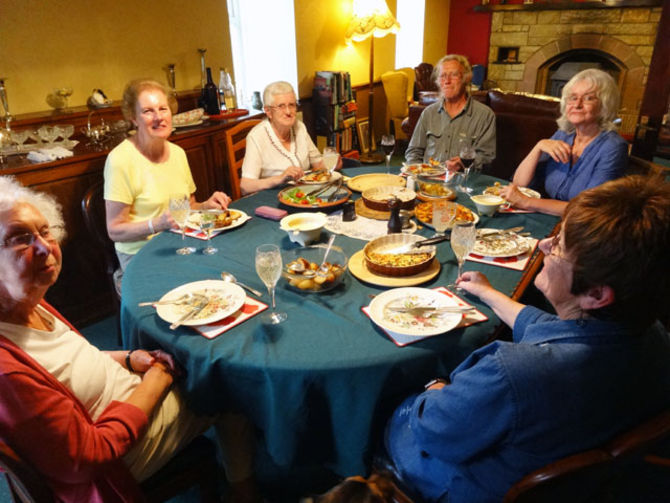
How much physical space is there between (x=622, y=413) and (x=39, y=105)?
3.38m

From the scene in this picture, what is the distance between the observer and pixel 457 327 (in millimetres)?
1180

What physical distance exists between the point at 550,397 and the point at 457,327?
40cm

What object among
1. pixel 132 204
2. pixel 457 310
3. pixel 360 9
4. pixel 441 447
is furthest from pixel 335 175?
pixel 360 9

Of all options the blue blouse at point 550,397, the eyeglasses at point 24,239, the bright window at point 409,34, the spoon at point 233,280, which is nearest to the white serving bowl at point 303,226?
the spoon at point 233,280

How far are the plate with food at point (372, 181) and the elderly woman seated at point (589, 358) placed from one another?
1.39m

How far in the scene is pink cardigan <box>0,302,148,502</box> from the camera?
2.76ft

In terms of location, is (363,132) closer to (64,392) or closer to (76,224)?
(76,224)

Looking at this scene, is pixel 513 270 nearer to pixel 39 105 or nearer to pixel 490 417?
pixel 490 417

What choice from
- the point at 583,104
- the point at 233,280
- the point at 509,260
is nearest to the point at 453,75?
the point at 583,104

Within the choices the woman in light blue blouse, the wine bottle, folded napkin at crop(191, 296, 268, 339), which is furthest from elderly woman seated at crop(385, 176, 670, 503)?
the wine bottle

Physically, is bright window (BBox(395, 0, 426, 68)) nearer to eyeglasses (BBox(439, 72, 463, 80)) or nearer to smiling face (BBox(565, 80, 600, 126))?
eyeglasses (BBox(439, 72, 463, 80))

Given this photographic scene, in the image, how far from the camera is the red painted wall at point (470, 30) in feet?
23.9

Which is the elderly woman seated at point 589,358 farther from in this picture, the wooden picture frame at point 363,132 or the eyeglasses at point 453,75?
the wooden picture frame at point 363,132

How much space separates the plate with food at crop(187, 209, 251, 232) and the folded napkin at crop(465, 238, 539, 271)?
3.02 ft
